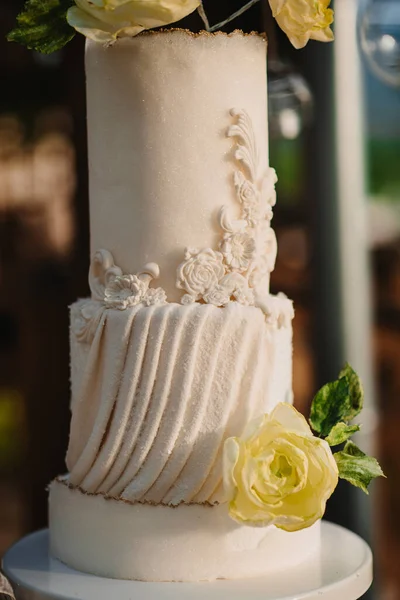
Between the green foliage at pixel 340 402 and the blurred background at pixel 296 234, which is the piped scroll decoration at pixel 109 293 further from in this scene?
the blurred background at pixel 296 234

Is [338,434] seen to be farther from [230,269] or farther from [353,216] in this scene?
[353,216]

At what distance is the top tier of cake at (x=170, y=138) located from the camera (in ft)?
4.67

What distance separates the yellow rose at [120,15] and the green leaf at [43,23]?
0.09 meters

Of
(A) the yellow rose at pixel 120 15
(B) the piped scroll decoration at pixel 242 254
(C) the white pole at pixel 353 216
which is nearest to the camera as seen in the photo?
(A) the yellow rose at pixel 120 15

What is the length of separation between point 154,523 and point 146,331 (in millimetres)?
276

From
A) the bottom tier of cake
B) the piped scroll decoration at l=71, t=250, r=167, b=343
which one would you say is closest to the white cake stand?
the bottom tier of cake

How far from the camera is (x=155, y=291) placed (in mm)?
1430

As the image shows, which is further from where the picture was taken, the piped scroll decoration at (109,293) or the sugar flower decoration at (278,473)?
the piped scroll decoration at (109,293)

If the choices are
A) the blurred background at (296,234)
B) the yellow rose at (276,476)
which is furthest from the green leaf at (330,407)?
the blurred background at (296,234)

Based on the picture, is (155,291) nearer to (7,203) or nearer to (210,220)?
(210,220)

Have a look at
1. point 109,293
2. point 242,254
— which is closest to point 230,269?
point 242,254


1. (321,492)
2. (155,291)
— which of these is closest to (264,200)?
(155,291)

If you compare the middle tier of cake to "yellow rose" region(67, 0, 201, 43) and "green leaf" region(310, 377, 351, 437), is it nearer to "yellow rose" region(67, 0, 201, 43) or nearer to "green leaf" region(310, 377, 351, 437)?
"green leaf" region(310, 377, 351, 437)

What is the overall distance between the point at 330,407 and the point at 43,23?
0.72 m
